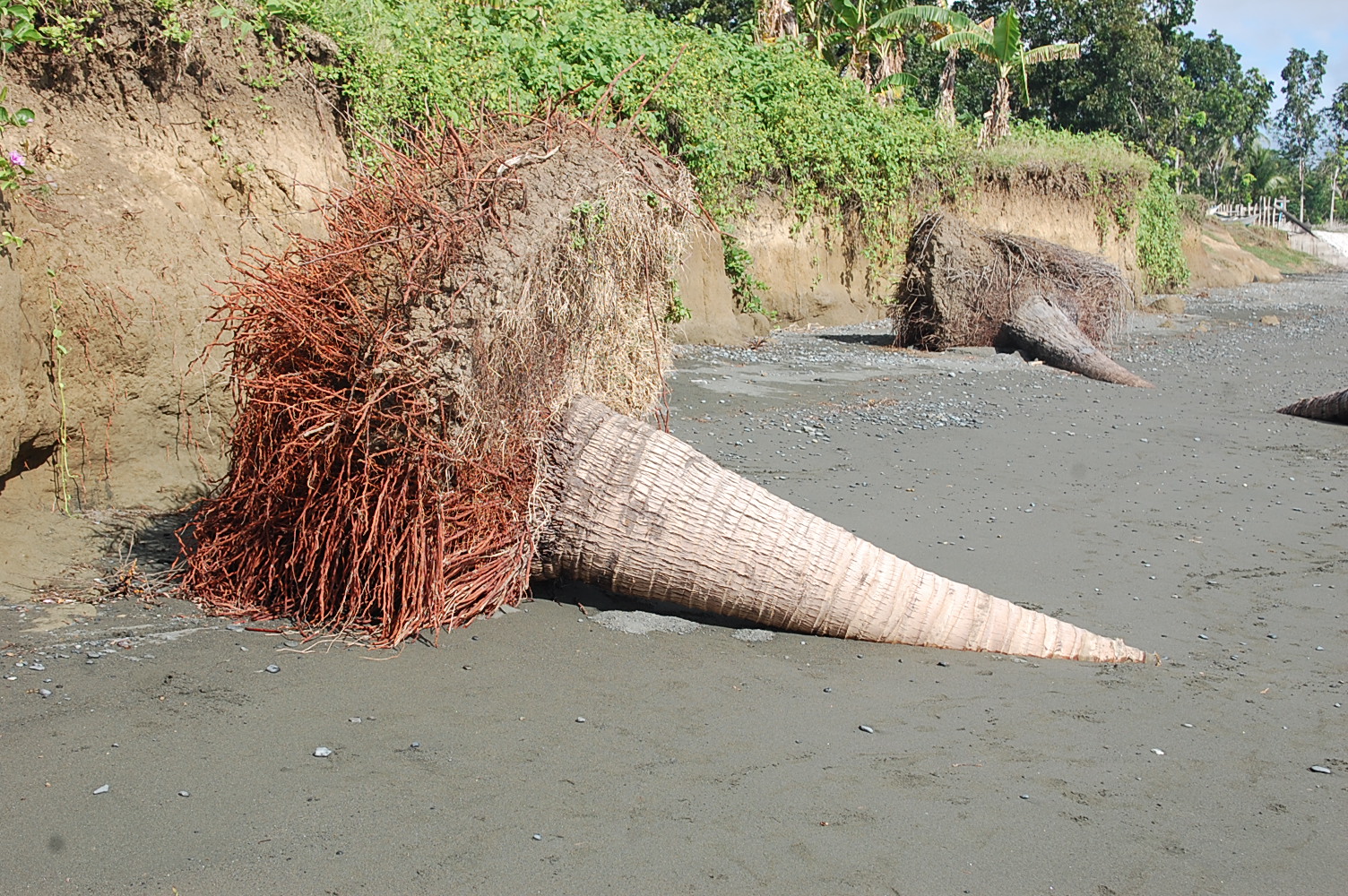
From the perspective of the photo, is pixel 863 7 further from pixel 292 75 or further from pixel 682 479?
pixel 682 479

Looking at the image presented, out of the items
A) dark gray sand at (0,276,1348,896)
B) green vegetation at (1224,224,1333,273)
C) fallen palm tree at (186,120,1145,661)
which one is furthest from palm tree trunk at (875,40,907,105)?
green vegetation at (1224,224,1333,273)

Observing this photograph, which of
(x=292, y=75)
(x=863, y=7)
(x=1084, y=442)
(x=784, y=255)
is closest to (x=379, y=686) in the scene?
(x=292, y=75)

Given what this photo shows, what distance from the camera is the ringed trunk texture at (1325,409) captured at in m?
9.65

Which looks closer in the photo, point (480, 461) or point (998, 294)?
point (480, 461)

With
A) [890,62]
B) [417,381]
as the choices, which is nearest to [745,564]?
[417,381]

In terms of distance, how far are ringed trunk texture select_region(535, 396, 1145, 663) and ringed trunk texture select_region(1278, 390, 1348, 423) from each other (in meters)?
6.43

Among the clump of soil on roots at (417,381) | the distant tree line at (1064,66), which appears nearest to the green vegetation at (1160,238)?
the distant tree line at (1064,66)

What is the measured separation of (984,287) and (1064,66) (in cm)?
2225

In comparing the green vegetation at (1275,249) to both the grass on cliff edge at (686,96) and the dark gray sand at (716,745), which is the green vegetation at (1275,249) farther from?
the dark gray sand at (716,745)

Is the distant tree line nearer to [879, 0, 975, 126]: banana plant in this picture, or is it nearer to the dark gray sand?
[879, 0, 975, 126]: banana plant

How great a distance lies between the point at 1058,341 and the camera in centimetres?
1285

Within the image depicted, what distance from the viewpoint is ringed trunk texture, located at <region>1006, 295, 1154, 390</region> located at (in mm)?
12211

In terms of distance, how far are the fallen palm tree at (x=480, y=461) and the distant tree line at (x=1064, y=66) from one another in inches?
412

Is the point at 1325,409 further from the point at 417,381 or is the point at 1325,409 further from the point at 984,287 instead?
the point at 417,381
